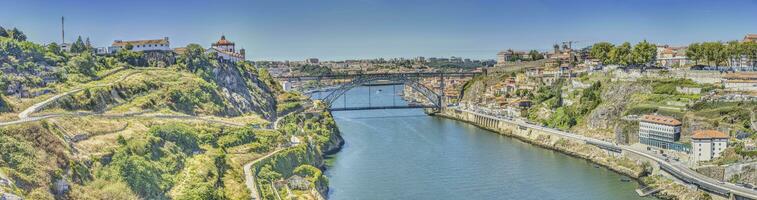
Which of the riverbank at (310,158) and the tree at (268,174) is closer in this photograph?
the tree at (268,174)

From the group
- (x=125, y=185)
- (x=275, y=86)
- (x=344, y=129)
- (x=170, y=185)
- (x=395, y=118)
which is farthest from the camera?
(x=395, y=118)

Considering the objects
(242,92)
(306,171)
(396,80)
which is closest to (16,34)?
(242,92)

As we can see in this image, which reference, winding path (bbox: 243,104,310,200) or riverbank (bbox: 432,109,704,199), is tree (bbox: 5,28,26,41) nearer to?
winding path (bbox: 243,104,310,200)

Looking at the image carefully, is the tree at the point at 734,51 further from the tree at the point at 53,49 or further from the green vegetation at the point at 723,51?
the tree at the point at 53,49

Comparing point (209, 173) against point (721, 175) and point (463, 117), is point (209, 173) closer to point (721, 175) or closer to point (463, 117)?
point (721, 175)

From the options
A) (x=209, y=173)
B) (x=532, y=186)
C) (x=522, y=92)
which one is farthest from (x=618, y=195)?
(x=522, y=92)

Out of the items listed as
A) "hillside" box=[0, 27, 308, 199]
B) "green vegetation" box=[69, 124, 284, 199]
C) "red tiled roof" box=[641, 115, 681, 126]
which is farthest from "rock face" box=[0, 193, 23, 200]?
"red tiled roof" box=[641, 115, 681, 126]

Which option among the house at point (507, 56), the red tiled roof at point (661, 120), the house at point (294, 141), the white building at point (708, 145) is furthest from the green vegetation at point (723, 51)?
the house at point (507, 56)
